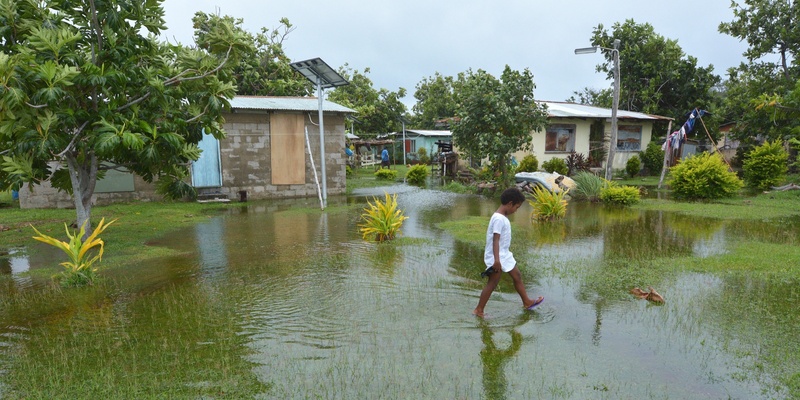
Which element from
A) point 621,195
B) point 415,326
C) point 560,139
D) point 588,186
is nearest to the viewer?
point 415,326

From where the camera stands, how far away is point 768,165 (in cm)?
1716

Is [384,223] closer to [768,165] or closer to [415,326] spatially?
[415,326]

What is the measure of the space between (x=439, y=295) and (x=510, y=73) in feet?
41.2

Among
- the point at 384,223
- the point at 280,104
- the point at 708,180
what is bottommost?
the point at 384,223

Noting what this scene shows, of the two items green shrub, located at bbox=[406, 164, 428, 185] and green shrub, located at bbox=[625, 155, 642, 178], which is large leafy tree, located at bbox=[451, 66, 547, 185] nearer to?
green shrub, located at bbox=[406, 164, 428, 185]

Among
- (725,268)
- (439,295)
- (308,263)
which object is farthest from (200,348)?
(725,268)

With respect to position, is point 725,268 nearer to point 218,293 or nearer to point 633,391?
point 633,391

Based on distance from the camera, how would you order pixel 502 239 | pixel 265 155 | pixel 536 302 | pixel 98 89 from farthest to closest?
pixel 265 155 < pixel 98 89 < pixel 536 302 < pixel 502 239

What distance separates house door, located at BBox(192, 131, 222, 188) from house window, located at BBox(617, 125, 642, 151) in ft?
61.4

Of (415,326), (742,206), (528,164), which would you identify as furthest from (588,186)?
(415,326)

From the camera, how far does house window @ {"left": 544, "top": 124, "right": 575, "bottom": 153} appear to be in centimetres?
2353

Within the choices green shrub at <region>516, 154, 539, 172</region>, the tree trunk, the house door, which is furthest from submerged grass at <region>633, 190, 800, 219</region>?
the tree trunk

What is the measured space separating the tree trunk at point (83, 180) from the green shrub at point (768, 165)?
65.2 feet

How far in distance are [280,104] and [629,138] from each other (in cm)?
1741
